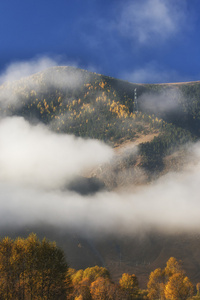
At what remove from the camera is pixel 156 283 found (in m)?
Answer: 95.9

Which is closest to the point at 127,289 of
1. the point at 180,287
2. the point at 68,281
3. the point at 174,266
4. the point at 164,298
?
the point at 164,298

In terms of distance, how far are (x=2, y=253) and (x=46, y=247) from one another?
7167 millimetres

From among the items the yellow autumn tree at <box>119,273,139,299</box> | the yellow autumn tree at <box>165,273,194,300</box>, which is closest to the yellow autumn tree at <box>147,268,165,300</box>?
the yellow autumn tree at <box>119,273,139,299</box>

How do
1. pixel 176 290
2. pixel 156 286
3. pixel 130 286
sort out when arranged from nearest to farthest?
pixel 176 290
pixel 130 286
pixel 156 286

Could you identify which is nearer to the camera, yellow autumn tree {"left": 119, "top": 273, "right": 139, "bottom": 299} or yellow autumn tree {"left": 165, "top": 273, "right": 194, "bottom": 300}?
yellow autumn tree {"left": 165, "top": 273, "right": 194, "bottom": 300}

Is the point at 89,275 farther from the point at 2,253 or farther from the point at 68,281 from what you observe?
the point at 2,253

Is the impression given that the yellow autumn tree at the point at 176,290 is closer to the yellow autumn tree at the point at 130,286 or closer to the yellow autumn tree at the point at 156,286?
the yellow autumn tree at the point at 156,286

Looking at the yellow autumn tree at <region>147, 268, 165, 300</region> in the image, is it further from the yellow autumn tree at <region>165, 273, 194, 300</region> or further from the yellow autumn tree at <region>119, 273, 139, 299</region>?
the yellow autumn tree at <region>165, 273, 194, 300</region>

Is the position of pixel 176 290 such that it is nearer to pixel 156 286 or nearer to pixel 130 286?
pixel 130 286

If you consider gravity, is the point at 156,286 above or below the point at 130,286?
below

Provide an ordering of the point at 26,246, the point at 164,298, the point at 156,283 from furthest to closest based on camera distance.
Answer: the point at 156,283, the point at 164,298, the point at 26,246

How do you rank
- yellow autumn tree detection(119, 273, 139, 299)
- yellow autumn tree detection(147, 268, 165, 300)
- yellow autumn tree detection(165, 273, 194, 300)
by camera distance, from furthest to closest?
1. yellow autumn tree detection(147, 268, 165, 300)
2. yellow autumn tree detection(119, 273, 139, 299)
3. yellow autumn tree detection(165, 273, 194, 300)

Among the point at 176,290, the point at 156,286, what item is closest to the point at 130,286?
the point at 156,286

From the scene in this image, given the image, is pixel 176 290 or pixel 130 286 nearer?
pixel 176 290
